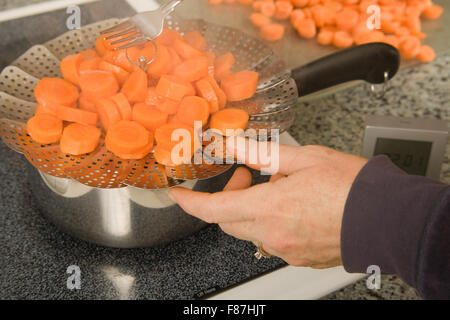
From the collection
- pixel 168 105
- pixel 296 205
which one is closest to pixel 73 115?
pixel 168 105

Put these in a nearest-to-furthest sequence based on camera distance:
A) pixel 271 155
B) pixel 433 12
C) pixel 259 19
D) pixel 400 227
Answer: pixel 400 227
pixel 271 155
pixel 259 19
pixel 433 12

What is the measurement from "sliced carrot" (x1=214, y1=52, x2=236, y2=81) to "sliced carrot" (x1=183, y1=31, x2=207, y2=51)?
5 centimetres

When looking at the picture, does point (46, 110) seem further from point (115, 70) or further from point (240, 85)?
point (240, 85)

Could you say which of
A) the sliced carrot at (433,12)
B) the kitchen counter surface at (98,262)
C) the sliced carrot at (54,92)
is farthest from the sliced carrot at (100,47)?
the sliced carrot at (433,12)

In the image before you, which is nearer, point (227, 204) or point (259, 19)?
point (227, 204)

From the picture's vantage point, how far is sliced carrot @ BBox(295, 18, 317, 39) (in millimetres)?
1506

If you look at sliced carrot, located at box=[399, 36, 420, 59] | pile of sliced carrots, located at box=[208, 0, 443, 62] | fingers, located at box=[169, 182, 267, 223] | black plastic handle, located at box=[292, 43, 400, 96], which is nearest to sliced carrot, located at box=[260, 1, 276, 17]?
pile of sliced carrots, located at box=[208, 0, 443, 62]

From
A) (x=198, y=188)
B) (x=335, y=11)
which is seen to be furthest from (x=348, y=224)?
(x=335, y=11)

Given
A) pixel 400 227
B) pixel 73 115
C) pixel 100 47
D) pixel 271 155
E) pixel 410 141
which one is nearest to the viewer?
pixel 400 227

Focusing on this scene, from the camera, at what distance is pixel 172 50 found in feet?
2.83

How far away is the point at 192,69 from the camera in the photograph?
82 centimetres

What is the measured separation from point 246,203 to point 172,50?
14.8 inches

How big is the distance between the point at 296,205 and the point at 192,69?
1.12 ft

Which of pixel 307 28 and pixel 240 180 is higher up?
pixel 307 28
